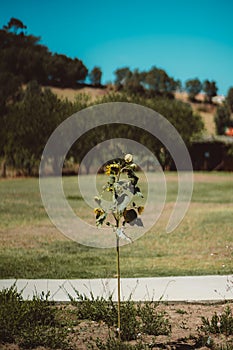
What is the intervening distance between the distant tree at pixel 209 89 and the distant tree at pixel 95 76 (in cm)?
1601

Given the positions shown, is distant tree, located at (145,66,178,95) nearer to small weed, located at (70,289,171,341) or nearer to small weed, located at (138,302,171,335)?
small weed, located at (70,289,171,341)

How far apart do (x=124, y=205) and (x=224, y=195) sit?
13663 millimetres

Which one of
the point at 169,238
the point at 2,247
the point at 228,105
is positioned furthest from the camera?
the point at 228,105

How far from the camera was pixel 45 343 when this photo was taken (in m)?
3.42

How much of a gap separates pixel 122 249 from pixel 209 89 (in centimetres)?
4640

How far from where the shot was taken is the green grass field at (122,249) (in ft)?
21.1

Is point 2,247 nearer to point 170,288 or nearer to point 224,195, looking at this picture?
point 170,288

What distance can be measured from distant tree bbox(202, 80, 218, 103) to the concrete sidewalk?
48.8 meters

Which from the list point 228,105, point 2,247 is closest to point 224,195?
point 2,247

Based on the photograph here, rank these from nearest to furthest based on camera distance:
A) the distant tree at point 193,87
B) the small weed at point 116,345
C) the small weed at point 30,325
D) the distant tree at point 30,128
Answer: the small weed at point 116,345
the small weed at point 30,325
the distant tree at point 30,128
the distant tree at point 193,87

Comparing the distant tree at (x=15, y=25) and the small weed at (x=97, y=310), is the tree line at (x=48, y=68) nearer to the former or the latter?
the distant tree at (x=15, y=25)

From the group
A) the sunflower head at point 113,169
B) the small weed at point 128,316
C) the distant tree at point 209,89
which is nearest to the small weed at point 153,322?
the small weed at point 128,316

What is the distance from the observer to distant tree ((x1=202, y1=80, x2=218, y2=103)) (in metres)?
52.6

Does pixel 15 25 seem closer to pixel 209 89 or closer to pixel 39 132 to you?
pixel 39 132
